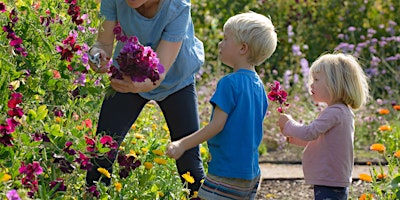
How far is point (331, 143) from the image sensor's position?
3656 mm

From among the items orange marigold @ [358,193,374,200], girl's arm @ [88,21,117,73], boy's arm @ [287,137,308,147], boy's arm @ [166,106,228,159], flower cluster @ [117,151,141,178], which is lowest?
orange marigold @ [358,193,374,200]

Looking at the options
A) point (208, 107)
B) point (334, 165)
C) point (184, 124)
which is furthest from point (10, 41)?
point (208, 107)

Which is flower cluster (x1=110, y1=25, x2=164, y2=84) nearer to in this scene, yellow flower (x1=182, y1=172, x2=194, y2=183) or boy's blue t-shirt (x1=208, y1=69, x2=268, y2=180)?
boy's blue t-shirt (x1=208, y1=69, x2=268, y2=180)

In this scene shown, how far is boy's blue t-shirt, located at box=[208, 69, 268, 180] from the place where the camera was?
3.48 meters

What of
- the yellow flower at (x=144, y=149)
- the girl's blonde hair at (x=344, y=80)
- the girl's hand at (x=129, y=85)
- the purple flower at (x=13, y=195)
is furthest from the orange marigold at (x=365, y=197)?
the purple flower at (x=13, y=195)

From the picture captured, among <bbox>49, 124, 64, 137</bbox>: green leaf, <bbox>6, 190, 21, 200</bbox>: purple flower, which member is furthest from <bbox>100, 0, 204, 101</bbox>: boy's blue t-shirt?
<bbox>6, 190, 21, 200</bbox>: purple flower

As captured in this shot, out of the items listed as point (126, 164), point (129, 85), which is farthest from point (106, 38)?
point (126, 164)

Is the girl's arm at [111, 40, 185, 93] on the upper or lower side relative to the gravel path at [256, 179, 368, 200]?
upper

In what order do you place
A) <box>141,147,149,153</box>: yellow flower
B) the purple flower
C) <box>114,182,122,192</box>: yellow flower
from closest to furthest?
1. the purple flower
2. <box>114,182,122,192</box>: yellow flower
3. <box>141,147,149,153</box>: yellow flower

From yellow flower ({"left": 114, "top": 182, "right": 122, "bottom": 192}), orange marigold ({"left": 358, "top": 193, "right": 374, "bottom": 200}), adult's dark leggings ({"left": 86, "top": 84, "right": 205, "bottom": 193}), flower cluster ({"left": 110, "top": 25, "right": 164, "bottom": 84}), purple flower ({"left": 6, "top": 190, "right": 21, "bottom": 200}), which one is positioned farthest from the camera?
orange marigold ({"left": 358, "top": 193, "right": 374, "bottom": 200})

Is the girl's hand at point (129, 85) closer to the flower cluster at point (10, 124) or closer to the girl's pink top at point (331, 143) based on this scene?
the flower cluster at point (10, 124)

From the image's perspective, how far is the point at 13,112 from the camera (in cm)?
297

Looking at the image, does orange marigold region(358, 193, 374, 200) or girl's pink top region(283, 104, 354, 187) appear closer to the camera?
girl's pink top region(283, 104, 354, 187)

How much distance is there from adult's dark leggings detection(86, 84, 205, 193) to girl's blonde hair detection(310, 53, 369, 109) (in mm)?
596
